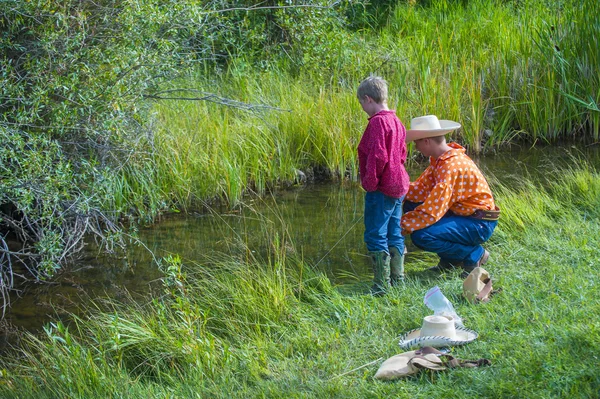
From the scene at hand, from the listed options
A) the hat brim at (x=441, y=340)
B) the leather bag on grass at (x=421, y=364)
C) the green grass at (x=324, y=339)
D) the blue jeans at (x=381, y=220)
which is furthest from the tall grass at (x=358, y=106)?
the leather bag on grass at (x=421, y=364)

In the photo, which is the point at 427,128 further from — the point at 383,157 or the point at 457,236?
the point at 457,236

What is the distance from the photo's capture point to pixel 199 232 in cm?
764

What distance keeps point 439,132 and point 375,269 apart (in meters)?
1.03

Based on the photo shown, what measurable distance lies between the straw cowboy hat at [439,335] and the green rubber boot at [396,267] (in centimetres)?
116

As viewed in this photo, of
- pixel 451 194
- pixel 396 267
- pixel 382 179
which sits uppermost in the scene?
pixel 382 179

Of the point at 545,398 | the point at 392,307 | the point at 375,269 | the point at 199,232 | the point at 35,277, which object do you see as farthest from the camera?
the point at 199,232

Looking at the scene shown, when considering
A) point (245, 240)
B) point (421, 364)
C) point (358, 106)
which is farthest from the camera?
point (358, 106)

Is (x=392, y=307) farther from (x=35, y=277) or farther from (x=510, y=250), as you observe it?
(x=35, y=277)

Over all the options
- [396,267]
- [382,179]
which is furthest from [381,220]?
[396,267]

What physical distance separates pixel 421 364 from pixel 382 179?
1.68m

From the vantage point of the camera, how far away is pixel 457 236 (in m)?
5.18

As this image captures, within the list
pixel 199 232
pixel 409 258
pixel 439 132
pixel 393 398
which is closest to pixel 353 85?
pixel 199 232

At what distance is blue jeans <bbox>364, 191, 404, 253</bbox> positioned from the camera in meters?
5.10

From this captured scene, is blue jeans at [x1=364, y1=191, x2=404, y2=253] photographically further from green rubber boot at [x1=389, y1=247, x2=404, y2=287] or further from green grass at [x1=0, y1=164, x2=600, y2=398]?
green grass at [x1=0, y1=164, x2=600, y2=398]
